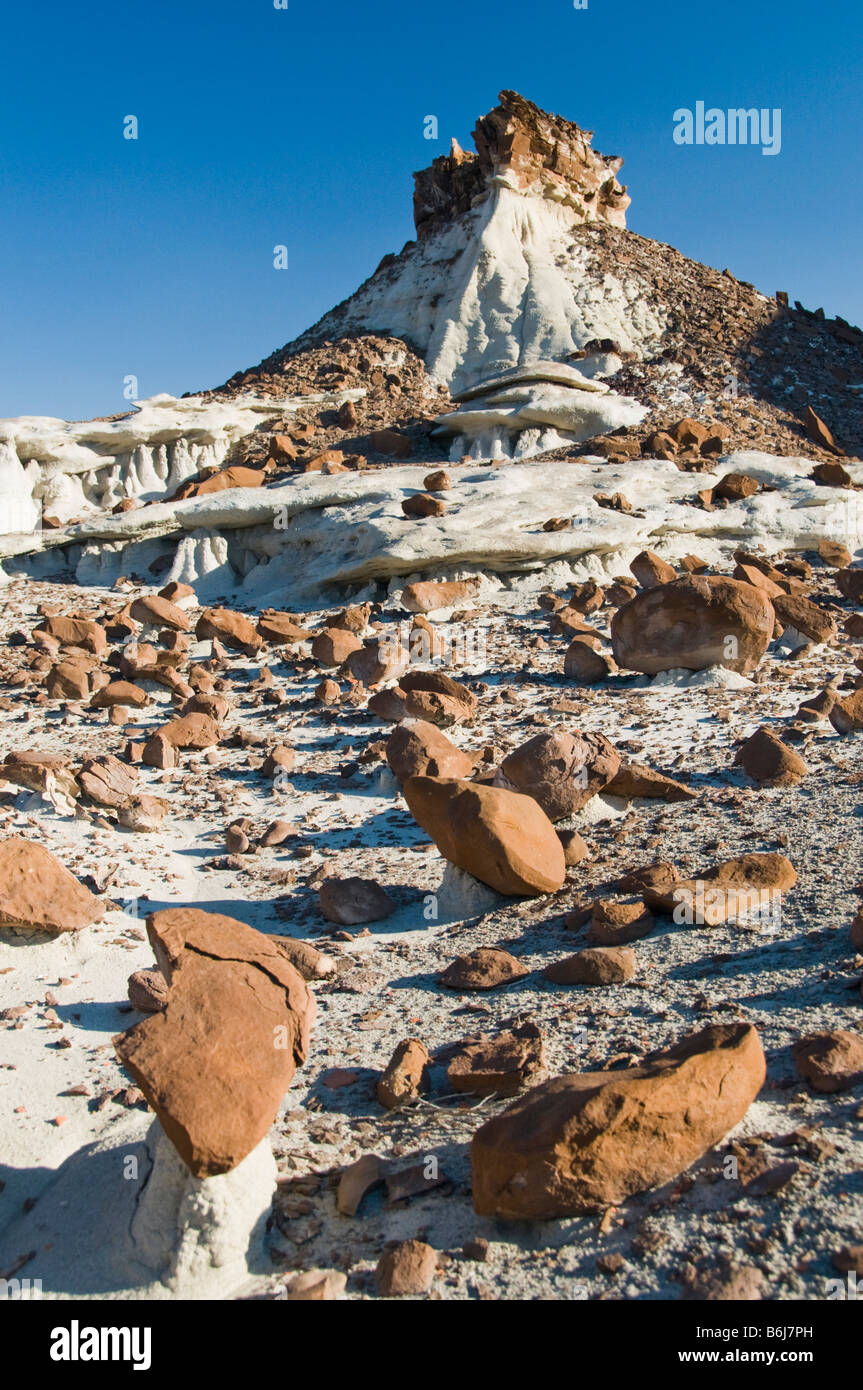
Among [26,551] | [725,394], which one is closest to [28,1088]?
[26,551]

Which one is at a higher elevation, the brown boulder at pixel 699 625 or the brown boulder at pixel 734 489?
the brown boulder at pixel 734 489

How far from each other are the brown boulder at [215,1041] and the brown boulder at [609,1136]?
68 centimetres

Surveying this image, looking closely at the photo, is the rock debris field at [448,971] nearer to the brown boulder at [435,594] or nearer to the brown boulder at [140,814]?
the brown boulder at [140,814]

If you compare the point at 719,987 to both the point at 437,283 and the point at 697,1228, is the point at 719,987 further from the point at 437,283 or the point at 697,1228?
the point at 437,283

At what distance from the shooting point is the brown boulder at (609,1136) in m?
2.54

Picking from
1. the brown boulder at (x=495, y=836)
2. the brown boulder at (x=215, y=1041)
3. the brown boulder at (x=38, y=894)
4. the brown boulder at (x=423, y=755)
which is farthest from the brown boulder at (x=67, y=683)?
the brown boulder at (x=215, y=1041)

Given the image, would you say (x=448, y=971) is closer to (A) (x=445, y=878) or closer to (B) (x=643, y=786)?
(A) (x=445, y=878)

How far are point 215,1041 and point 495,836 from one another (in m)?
2.07

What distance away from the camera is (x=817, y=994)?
135 inches

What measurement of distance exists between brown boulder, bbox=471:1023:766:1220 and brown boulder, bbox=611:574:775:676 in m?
5.40

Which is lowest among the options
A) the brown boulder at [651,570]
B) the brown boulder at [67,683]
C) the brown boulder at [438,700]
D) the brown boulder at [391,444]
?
the brown boulder at [438,700]

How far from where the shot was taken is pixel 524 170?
20.6 metres

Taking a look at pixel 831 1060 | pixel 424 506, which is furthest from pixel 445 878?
pixel 424 506

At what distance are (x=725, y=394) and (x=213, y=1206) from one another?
16817 mm
